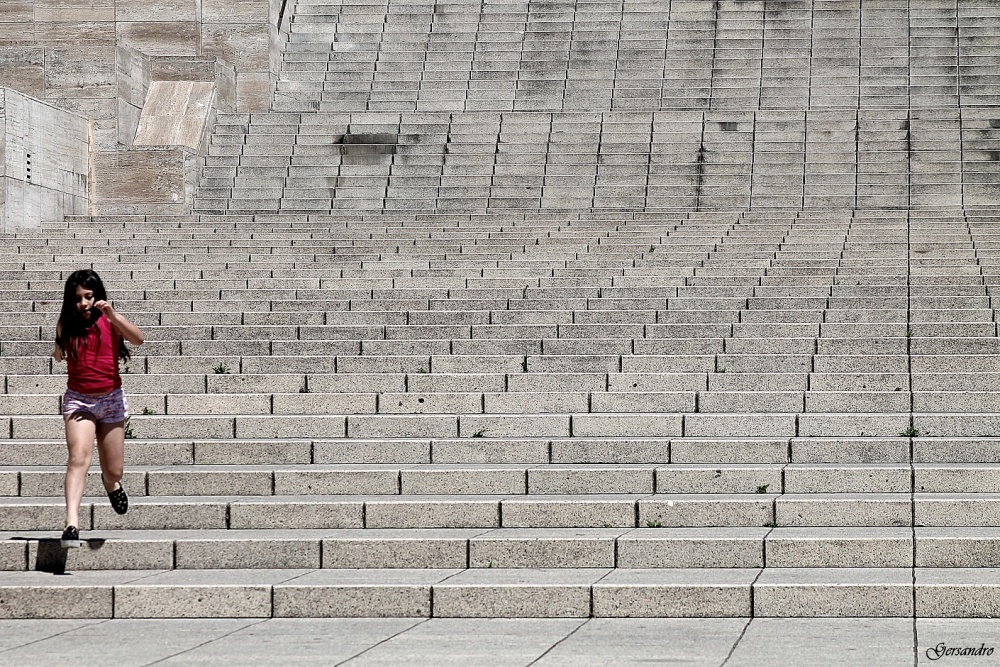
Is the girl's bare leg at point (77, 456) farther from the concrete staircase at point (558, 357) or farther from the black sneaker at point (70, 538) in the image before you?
the concrete staircase at point (558, 357)

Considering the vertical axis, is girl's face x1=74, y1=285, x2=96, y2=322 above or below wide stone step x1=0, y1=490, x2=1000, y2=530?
above

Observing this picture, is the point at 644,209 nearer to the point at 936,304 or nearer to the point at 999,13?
the point at 936,304

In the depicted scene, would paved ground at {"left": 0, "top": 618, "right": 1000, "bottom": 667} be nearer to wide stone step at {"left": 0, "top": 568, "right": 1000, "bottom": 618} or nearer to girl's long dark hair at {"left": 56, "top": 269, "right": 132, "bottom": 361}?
wide stone step at {"left": 0, "top": 568, "right": 1000, "bottom": 618}

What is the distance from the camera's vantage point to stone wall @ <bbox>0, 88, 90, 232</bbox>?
1609 centimetres

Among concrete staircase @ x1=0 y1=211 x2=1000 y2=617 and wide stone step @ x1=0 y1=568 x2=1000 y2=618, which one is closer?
wide stone step @ x1=0 y1=568 x2=1000 y2=618

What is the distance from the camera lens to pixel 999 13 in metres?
21.4

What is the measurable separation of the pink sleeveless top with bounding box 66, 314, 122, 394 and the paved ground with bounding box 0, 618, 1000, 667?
1.26 metres

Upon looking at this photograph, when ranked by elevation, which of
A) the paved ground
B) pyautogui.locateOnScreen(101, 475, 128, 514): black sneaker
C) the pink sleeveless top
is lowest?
the paved ground

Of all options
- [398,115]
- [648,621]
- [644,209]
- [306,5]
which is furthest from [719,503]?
[306,5]

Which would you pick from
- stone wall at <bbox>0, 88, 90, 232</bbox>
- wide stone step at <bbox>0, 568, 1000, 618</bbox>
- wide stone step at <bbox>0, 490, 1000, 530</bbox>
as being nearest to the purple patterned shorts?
wide stone step at <bbox>0, 490, 1000, 530</bbox>

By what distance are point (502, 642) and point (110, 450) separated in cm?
257

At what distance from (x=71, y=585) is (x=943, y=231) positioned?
31.5ft

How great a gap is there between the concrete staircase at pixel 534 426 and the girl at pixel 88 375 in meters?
0.50

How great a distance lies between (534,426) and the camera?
9.29 metres
